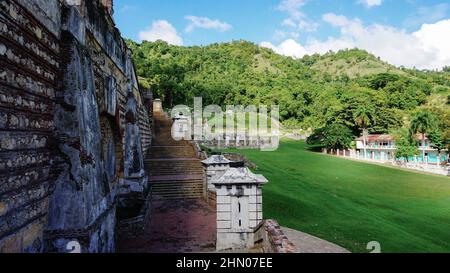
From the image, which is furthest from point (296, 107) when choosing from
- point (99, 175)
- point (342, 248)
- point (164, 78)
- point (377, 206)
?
point (99, 175)

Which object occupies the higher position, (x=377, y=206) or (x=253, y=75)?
(x=253, y=75)

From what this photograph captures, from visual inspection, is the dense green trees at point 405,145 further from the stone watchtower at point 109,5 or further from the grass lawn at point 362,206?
the stone watchtower at point 109,5

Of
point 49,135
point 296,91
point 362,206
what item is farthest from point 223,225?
point 296,91

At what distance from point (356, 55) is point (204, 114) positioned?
389 ft

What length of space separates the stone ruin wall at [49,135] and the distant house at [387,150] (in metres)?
40.3

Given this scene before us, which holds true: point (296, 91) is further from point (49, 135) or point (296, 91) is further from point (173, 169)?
point (49, 135)

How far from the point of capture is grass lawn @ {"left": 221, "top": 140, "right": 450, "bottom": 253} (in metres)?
11.3

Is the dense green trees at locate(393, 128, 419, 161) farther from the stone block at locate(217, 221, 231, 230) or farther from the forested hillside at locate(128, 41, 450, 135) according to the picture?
the stone block at locate(217, 221, 231, 230)

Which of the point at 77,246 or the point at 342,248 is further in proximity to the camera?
the point at 342,248

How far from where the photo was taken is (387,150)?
41.8 m

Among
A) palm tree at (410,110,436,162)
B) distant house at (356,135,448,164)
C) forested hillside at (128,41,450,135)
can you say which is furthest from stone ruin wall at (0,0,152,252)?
distant house at (356,135,448,164)
